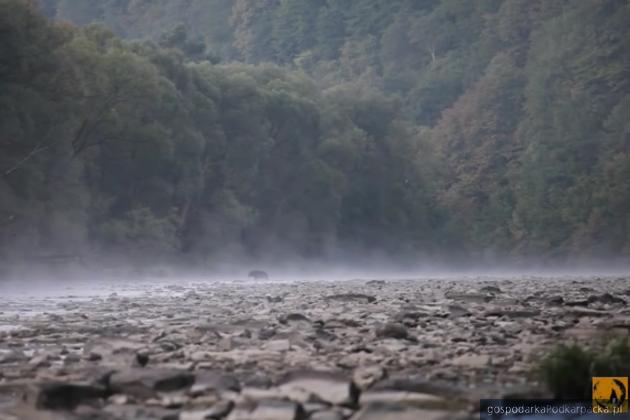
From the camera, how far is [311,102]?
204 ft

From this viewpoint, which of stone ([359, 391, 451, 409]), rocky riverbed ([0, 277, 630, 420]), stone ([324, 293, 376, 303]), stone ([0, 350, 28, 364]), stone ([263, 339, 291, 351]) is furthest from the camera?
stone ([324, 293, 376, 303])

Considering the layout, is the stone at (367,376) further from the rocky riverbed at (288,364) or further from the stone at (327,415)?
the stone at (327,415)

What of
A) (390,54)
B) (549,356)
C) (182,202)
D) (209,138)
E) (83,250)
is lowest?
(549,356)

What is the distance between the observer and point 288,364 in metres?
7.62

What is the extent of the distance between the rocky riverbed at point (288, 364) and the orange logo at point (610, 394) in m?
0.37

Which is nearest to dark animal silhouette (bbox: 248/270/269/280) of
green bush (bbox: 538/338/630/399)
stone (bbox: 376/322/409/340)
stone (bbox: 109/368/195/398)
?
stone (bbox: 376/322/409/340)

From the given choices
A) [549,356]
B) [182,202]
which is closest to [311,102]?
[182,202]

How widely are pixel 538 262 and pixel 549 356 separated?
58631 mm

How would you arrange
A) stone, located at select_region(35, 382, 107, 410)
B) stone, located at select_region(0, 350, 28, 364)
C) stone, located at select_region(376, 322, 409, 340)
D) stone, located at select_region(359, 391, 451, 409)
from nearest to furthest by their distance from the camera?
1. stone, located at select_region(359, 391, 451, 409)
2. stone, located at select_region(35, 382, 107, 410)
3. stone, located at select_region(0, 350, 28, 364)
4. stone, located at select_region(376, 322, 409, 340)

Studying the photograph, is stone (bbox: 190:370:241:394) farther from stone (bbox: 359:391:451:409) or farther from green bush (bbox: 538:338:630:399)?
green bush (bbox: 538:338:630:399)

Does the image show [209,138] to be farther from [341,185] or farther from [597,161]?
[597,161]

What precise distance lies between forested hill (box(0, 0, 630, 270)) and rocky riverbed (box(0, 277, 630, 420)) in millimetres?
24061

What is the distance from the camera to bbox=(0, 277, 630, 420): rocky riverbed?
240 inches

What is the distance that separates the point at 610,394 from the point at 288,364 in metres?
2.31
